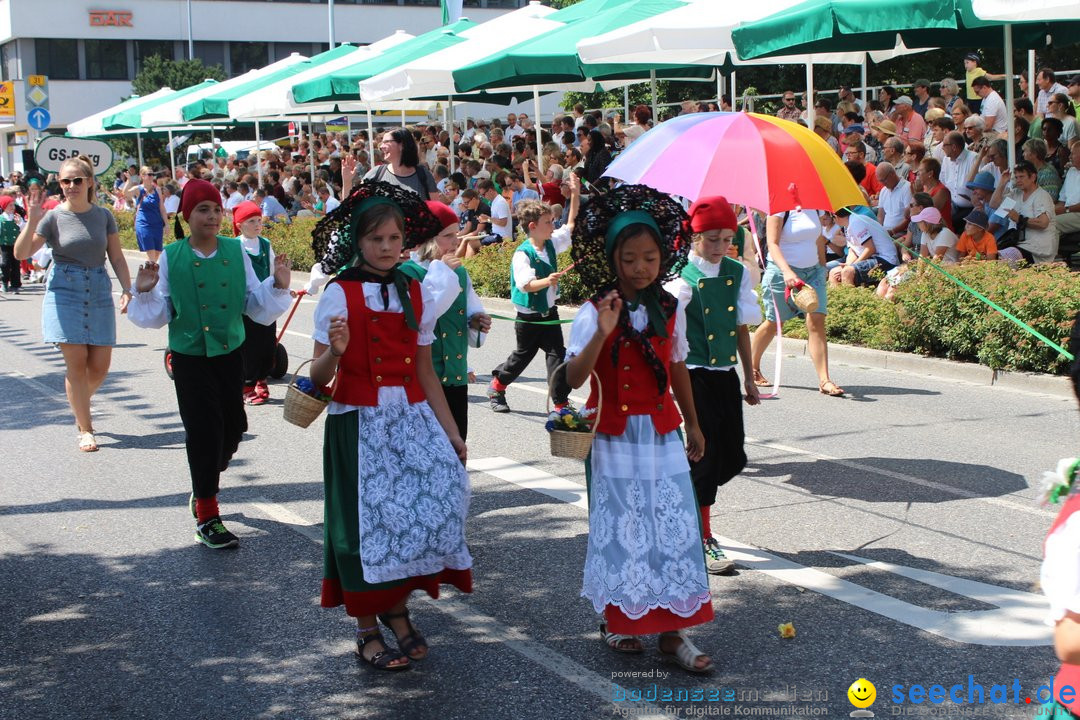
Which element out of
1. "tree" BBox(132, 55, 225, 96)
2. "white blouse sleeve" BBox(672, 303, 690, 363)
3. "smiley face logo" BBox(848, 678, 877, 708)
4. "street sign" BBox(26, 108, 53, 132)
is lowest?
"smiley face logo" BBox(848, 678, 877, 708)

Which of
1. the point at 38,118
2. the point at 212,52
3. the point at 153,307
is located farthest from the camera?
the point at 212,52

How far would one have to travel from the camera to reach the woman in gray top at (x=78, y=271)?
865cm

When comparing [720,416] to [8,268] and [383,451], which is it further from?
[8,268]

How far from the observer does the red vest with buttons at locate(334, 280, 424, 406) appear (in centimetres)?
476

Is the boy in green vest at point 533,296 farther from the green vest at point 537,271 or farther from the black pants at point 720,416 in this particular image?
the black pants at point 720,416

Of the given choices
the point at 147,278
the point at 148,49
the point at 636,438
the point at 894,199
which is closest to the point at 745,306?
the point at 636,438

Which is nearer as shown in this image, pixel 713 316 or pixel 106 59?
pixel 713 316

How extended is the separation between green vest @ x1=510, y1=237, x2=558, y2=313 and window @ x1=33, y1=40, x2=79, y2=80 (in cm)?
6024

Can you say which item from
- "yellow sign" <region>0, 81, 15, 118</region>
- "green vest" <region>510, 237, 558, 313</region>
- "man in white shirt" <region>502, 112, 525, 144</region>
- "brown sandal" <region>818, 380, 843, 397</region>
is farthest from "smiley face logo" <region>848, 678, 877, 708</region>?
"yellow sign" <region>0, 81, 15, 118</region>

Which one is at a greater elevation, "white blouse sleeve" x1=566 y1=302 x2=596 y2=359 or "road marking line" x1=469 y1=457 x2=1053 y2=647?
"white blouse sleeve" x1=566 y1=302 x2=596 y2=359

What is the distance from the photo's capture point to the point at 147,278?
6.17 meters

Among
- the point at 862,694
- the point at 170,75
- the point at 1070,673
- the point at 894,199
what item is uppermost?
the point at 170,75

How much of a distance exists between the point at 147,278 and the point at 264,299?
1.98 feet

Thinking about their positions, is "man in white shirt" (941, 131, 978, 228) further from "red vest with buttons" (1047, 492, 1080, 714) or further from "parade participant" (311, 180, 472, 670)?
"red vest with buttons" (1047, 492, 1080, 714)
